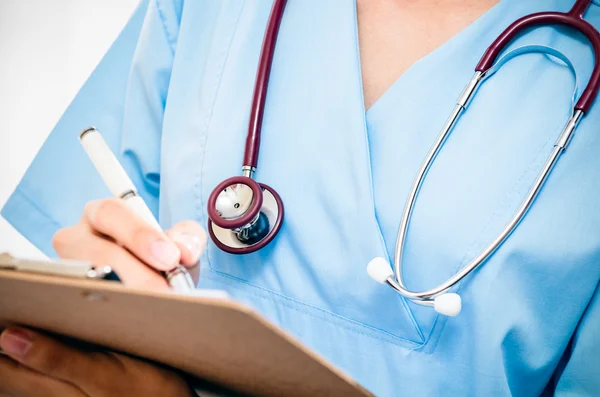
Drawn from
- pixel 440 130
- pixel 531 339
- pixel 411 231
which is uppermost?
pixel 440 130

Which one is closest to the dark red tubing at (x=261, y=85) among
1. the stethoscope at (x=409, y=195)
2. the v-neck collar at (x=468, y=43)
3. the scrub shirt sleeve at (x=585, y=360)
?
the stethoscope at (x=409, y=195)

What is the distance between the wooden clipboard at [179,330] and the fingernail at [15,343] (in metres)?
0.01

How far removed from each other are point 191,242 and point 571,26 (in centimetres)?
46

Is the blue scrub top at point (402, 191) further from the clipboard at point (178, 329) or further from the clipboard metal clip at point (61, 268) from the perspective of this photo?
the clipboard metal clip at point (61, 268)

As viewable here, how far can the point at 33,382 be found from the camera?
0.42 m

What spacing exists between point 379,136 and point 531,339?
0.89ft

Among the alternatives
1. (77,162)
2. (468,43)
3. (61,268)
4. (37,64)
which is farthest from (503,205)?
(37,64)

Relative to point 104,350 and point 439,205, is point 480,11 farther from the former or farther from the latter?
point 104,350

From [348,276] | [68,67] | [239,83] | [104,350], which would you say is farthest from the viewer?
[68,67]

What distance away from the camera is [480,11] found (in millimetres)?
619

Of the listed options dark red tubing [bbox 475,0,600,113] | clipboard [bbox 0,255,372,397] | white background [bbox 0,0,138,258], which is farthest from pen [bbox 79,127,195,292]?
white background [bbox 0,0,138,258]

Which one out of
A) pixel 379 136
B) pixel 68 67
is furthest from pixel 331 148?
pixel 68 67

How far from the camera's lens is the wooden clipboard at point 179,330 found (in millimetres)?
283

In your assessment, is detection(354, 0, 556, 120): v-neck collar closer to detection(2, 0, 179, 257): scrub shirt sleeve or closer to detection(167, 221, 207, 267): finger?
detection(167, 221, 207, 267): finger
